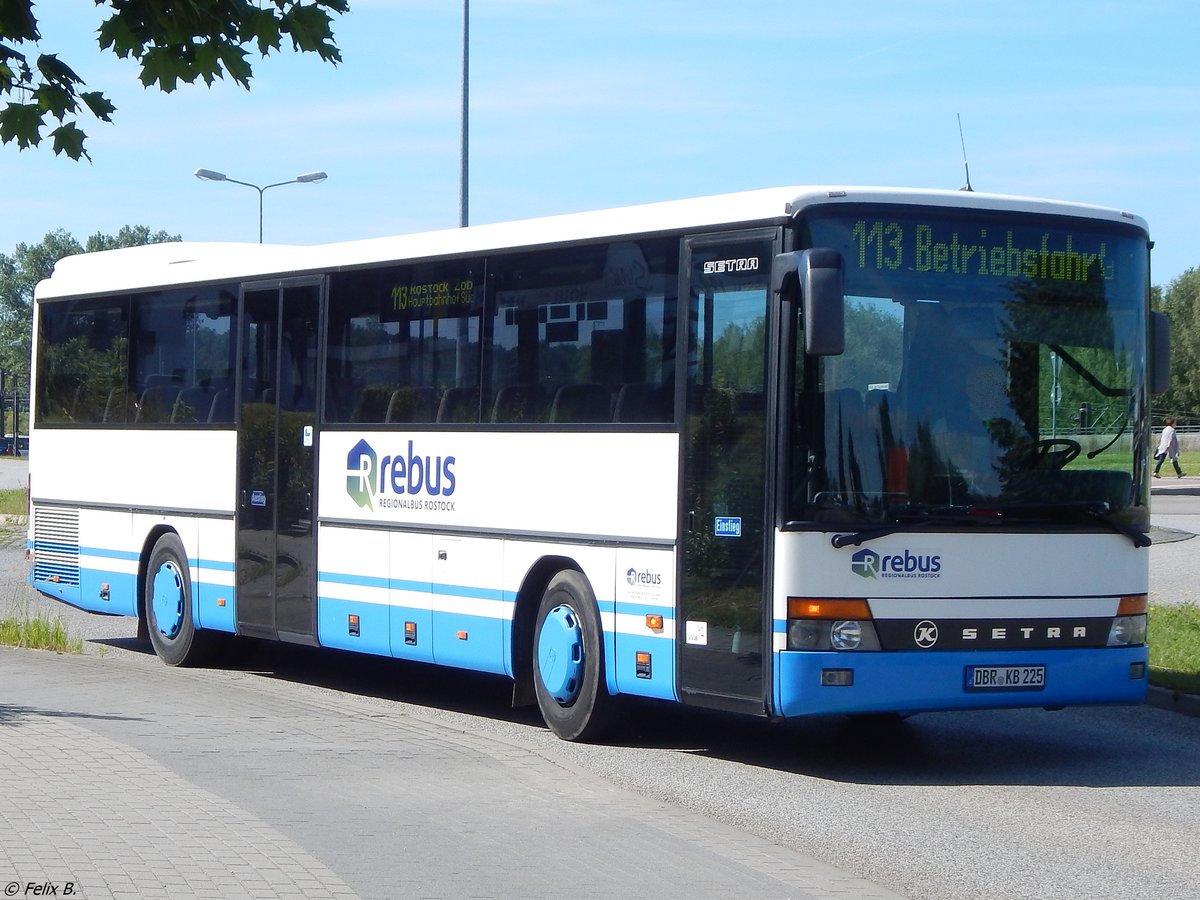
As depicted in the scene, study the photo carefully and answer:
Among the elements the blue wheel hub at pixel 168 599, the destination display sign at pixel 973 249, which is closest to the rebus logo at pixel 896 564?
the destination display sign at pixel 973 249

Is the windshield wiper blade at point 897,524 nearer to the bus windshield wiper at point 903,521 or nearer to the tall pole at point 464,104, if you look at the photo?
the bus windshield wiper at point 903,521

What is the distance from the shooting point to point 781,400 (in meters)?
10.3

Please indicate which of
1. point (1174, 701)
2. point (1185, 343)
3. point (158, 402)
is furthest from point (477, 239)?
point (1185, 343)

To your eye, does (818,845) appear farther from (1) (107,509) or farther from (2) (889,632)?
(1) (107,509)

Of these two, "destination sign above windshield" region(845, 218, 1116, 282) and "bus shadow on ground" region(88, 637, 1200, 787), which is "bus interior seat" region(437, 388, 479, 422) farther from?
"destination sign above windshield" region(845, 218, 1116, 282)

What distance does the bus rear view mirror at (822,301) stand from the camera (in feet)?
32.1

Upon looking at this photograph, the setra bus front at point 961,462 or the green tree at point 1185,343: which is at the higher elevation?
the green tree at point 1185,343

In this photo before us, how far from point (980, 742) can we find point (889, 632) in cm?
207

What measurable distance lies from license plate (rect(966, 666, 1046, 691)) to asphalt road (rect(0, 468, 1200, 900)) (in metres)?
0.51

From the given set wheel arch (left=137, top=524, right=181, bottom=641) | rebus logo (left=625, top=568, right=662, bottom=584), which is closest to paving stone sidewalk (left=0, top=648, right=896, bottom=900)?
rebus logo (left=625, top=568, right=662, bottom=584)

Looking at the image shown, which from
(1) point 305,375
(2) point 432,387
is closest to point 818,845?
(2) point 432,387

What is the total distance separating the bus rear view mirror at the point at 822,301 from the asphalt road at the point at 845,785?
2371mm

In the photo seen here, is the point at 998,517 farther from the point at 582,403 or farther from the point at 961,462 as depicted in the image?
the point at 582,403

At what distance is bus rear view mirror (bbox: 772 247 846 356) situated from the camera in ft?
32.1
